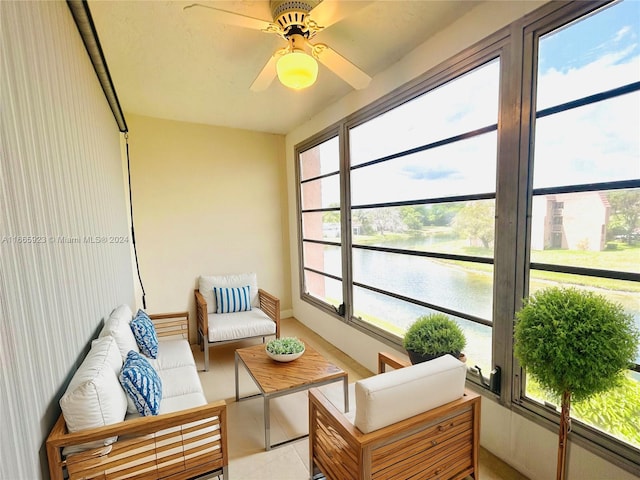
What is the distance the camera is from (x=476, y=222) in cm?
201

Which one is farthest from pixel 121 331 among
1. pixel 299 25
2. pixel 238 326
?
pixel 299 25

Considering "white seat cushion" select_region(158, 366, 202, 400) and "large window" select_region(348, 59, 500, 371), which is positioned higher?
"large window" select_region(348, 59, 500, 371)

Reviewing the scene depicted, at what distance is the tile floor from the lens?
6.02 ft

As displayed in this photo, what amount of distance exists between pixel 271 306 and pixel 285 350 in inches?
51.2

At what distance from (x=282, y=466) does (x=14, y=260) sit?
1780mm

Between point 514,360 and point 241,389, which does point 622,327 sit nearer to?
point 514,360

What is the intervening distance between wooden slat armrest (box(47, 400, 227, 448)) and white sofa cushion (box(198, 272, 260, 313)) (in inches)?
93.3

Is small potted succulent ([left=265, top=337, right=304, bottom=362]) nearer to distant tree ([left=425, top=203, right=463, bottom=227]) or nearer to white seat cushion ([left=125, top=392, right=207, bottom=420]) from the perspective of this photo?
white seat cushion ([left=125, top=392, right=207, bottom=420])

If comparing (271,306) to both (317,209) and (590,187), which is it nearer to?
(317,209)

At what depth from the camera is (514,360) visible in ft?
5.85

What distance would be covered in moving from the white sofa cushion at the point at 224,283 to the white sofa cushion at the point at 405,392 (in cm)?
283

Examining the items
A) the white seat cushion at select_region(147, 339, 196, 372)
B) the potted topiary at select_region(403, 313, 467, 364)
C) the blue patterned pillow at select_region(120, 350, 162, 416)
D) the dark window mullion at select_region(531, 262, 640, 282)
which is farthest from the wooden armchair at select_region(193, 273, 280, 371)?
the dark window mullion at select_region(531, 262, 640, 282)

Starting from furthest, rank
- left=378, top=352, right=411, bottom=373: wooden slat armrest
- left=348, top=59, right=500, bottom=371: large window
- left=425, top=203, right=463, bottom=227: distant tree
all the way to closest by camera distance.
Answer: left=425, top=203, right=463, bottom=227: distant tree → left=348, top=59, right=500, bottom=371: large window → left=378, top=352, right=411, bottom=373: wooden slat armrest

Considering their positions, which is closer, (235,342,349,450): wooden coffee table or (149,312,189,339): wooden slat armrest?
(235,342,349,450): wooden coffee table
